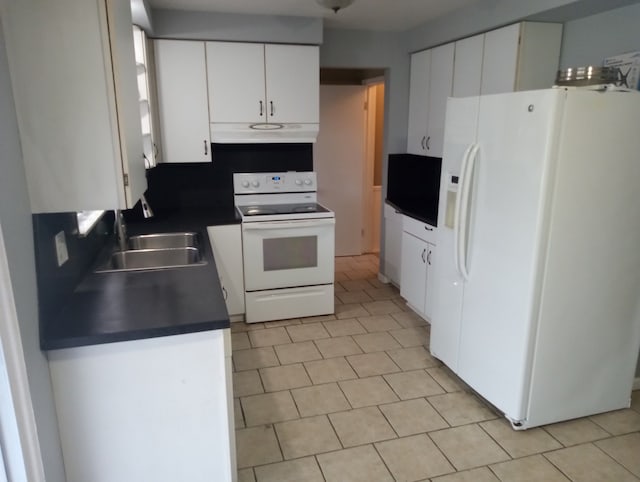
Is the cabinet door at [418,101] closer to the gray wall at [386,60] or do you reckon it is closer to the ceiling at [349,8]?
the gray wall at [386,60]

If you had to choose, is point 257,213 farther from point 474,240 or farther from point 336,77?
point 336,77

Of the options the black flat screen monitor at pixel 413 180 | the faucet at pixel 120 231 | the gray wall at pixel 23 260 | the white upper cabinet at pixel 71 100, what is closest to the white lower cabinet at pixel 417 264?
the black flat screen monitor at pixel 413 180

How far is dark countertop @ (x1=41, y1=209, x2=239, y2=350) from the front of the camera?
1562 millimetres

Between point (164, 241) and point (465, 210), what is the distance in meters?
1.94

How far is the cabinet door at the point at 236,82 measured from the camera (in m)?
3.41

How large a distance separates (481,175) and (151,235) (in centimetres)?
209

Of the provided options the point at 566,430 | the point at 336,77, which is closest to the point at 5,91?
the point at 566,430

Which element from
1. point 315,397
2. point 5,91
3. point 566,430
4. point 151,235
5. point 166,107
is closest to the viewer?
point 5,91

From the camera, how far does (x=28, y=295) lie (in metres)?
1.42

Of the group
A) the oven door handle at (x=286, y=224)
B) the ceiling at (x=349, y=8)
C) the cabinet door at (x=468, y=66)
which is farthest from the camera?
the oven door handle at (x=286, y=224)

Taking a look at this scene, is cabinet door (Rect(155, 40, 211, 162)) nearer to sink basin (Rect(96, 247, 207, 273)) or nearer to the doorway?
sink basin (Rect(96, 247, 207, 273))

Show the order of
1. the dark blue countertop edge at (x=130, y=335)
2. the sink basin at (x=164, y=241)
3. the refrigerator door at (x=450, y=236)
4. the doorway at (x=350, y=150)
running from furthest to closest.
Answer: the doorway at (x=350, y=150) → the sink basin at (x=164, y=241) → the refrigerator door at (x=450, y=236) → the dark blue countertop edge at (x=130, y=335)

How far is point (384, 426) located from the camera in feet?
7.80

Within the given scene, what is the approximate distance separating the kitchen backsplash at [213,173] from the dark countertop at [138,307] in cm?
167
